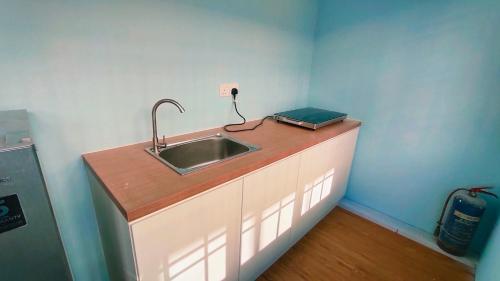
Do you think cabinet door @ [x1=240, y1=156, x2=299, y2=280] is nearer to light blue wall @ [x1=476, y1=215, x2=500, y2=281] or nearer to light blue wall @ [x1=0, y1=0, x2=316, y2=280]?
light blue wall @ [x1=0, y1=0, x2=316, y2=280]

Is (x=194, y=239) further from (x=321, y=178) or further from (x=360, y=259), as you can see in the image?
(x=360, y=259)

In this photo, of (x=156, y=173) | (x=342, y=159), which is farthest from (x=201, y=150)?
(x=342, y=159)

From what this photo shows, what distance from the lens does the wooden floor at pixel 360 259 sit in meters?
1.53

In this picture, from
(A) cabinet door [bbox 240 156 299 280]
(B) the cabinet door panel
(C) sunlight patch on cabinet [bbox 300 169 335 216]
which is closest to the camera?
(A) cabinet door [bbox 240 156 299 280]

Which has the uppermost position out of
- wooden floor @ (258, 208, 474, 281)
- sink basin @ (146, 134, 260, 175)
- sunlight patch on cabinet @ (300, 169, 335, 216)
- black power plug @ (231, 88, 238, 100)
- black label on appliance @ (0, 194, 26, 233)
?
black power plug @ (231, 88, 238, 100)

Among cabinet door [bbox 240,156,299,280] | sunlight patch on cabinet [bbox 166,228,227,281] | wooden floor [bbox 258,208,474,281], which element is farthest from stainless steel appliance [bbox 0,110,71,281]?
wooden floor [bbox 258,208,474,281]

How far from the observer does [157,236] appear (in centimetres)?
81

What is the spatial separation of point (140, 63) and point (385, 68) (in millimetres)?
1817

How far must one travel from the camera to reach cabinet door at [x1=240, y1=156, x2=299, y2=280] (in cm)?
115

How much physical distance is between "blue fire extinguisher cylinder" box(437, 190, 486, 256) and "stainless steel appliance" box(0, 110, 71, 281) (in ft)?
7.44

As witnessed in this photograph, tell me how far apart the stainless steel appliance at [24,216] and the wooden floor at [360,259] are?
1188 mm

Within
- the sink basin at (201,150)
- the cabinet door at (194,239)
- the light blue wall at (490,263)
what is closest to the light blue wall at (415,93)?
the light blue wall at (490,263)

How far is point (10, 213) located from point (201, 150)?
0.89 metres

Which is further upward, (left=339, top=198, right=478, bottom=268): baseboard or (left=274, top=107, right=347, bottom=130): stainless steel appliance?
(left=274, top=107, right=347, bottom=130): stainless steel appliance
